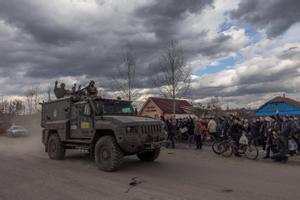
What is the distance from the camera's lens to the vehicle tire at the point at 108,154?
10289 mm

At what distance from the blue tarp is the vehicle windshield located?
859 inches

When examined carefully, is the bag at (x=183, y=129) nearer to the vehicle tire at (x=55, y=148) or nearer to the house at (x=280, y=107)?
the vehicle tire at (x=55, y=148)

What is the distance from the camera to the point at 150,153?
40.7ft

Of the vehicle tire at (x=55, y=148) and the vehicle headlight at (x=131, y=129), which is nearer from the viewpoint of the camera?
the vehicle headlight at (x=131, y=129)

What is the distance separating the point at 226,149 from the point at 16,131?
20318mm

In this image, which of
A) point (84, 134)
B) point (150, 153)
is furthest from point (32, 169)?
point (150, 153)

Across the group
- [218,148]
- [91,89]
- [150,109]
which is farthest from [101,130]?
[150,109]

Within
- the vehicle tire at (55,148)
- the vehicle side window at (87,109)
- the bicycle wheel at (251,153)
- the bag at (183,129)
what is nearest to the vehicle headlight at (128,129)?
the vehicle side window at (87,109)

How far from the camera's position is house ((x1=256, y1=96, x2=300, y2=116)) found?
31320 mm

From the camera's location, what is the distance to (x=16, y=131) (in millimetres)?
28516

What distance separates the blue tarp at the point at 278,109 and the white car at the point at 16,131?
2227 centimetres

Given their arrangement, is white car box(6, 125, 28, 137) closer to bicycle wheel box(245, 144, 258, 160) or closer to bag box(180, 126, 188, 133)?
bag box(180, 126, 188, 133)

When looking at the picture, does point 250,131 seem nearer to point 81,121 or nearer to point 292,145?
point 292,145

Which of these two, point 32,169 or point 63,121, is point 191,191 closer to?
point 32,169
